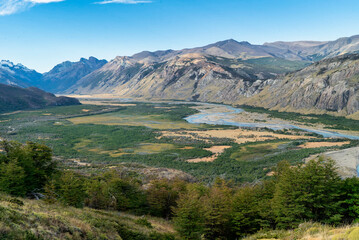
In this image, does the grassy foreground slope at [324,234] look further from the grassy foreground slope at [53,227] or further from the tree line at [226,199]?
the grassy foreground slope at [53,227]

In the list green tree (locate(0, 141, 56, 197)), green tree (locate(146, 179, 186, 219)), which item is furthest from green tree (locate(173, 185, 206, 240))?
green tree (locate(0, 141, 56, 197))

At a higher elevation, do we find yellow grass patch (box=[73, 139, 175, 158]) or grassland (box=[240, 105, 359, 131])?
grassland (box=[240, 105, 359, 131])

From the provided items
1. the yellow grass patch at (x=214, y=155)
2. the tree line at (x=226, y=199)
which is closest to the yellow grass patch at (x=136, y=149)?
the yellow grass patch at (x=214, y=155)

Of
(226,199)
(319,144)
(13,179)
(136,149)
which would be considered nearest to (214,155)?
(136,149)

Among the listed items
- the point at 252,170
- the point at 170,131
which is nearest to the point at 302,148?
the point at 252,170

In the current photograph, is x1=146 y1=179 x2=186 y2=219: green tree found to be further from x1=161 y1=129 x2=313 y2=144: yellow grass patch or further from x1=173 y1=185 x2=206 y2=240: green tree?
x1=161 y1=129 x2=313 y2=144: yellow grass patch

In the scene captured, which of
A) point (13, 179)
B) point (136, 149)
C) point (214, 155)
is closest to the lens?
point (13, 179)

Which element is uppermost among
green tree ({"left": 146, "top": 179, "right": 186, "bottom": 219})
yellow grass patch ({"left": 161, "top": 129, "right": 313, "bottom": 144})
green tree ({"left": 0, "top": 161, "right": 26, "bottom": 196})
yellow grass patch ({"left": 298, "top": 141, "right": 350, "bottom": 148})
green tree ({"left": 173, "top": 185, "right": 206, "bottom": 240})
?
green tree ({"left": 0, "top": 161, "right": 26, "bottom": 196})

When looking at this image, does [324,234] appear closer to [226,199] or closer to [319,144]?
[226,199]
